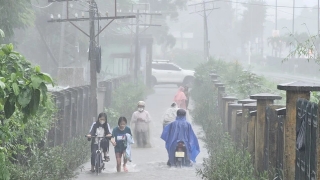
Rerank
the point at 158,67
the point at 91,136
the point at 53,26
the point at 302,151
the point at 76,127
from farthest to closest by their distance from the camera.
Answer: the point at 158,67
the point at 53,26
the point at 76,127
the point at 91,136
the point at 302,151

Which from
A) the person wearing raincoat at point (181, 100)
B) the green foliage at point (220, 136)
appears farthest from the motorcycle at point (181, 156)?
the person wearing raincoat at point (181, 100)

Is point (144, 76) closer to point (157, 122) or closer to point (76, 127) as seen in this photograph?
point (157, 122)

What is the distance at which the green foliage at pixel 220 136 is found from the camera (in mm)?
12328

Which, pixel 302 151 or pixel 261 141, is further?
pixel 261 141

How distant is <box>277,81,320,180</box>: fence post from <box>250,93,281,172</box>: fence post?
8.66 feet

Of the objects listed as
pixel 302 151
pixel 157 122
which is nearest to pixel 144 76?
pixel 157 122

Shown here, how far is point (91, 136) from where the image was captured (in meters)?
16.2

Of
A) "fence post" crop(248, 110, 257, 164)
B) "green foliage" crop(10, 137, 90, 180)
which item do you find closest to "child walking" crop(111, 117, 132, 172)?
"green foliage" crop(10, 137, 90, 180)

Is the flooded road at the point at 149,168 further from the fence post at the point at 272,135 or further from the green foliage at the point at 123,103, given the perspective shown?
the fence post at the point at 272,135

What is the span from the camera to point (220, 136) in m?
19.5

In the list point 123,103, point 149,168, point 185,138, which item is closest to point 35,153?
point 149,168

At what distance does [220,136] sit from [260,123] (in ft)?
23.4

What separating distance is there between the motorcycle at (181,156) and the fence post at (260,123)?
15.2 ft

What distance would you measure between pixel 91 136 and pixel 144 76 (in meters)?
36.1
